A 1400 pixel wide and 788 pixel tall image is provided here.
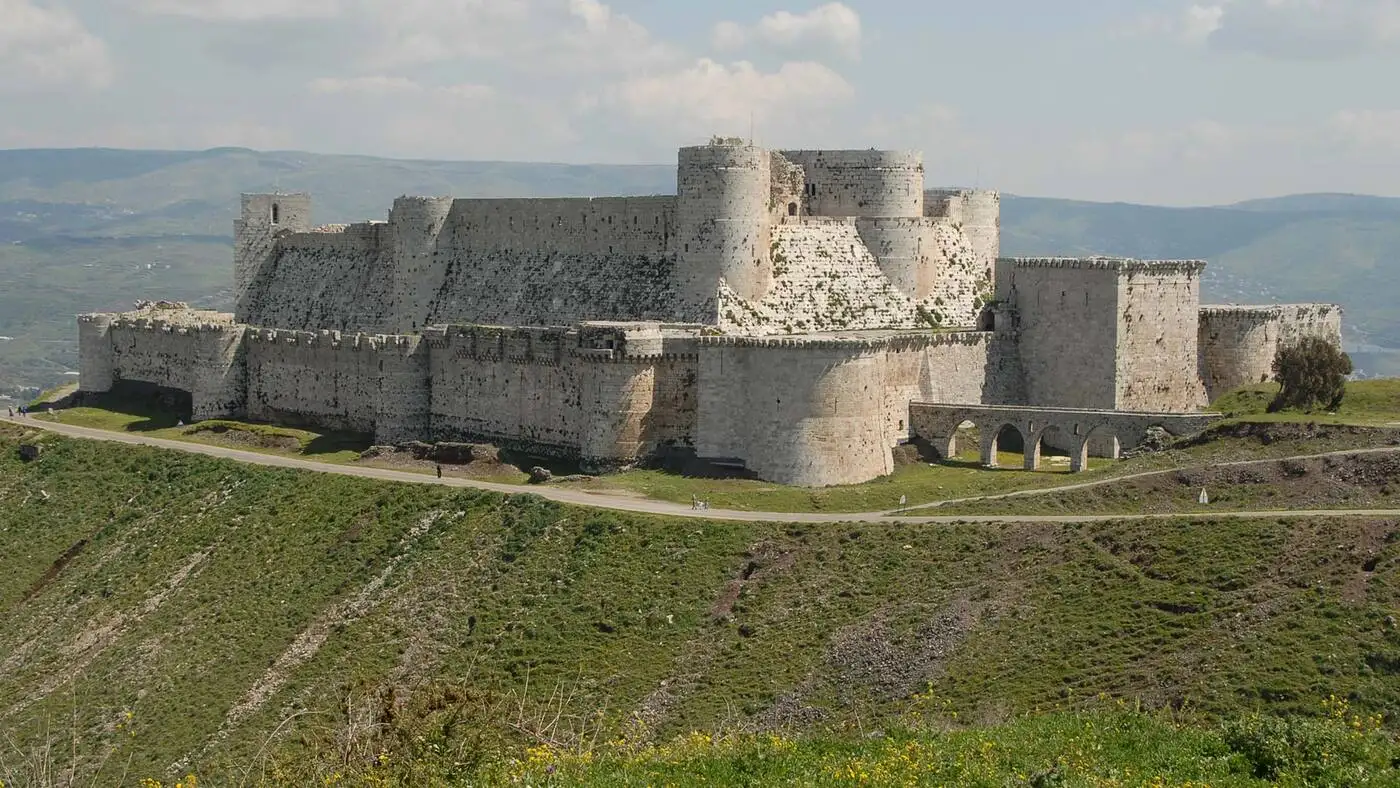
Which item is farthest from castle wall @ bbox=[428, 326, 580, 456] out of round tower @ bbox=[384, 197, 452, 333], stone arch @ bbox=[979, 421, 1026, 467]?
stone arch @ bbox=[979, 421, 1026, 467]

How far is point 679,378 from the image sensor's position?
6281cm

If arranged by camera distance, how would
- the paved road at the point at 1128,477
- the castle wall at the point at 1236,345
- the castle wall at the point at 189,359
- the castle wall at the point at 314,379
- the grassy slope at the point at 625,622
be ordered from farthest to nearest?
the castle wall at the point at 189,359
the castle wall at the point at 314,379
the castle wall at the point at 1236,345
the paved road at the point at 1128,477
the grassy slope at the point at 625,622

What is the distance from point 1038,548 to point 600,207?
31.0 meters

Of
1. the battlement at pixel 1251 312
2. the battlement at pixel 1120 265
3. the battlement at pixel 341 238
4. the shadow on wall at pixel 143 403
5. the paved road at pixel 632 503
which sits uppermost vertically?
the battlement at pixel 341 238

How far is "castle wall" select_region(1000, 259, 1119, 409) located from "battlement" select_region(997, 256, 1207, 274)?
2.1 inches

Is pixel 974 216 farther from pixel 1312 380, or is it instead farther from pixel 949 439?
pixel 1312 380

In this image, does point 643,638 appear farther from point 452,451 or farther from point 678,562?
point 452,451

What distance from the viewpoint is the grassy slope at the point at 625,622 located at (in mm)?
39469

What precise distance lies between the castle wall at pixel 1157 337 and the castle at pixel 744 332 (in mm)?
106

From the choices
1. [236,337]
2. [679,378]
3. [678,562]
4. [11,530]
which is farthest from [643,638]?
[236,337]

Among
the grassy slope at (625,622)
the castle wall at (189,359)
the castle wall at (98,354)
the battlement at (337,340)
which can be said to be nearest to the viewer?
the grassy slope at (625,622)

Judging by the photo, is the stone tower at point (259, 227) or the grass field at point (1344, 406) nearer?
the grass field at point (1344, 406)

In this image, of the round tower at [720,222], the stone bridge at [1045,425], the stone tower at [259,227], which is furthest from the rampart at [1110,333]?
the stone tower at [259,227]

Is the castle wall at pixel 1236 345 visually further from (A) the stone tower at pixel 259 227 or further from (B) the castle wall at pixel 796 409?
(A) the stone tower at pixel 259 227
